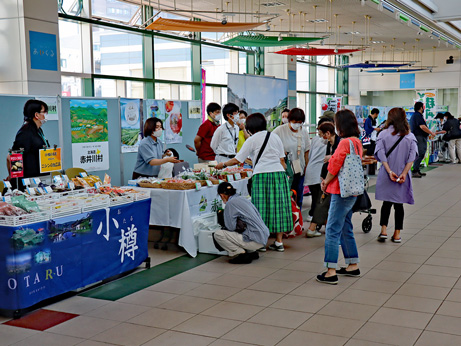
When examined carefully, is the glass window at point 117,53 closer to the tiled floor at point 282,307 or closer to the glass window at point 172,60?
the glass window at point 172,60

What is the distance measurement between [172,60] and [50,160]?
7790 mm

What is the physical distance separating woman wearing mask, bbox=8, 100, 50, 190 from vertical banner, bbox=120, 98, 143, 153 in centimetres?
169

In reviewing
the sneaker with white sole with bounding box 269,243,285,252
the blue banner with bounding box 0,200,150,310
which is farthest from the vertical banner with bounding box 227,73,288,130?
the blue banner with bounding box 0,200,150,310

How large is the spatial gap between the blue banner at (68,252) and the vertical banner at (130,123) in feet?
7.92

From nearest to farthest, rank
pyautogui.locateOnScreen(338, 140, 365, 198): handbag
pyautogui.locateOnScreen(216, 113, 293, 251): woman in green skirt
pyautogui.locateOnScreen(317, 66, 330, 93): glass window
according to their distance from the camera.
→ pyautogui.locateOnScreen(338, 140, 365, 198): handbag → pyautogui.locateOnScreen(216, 113, 293, 251): woman in green skirt → pyautogui.locateOnScreen(317, 66, 330, 93): glass window

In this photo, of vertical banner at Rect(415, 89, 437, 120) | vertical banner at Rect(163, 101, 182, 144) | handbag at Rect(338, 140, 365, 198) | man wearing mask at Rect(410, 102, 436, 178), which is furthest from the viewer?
vertical banner at Rect(415, 89, 437, 120)

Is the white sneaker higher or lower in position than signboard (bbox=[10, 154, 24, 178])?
lower

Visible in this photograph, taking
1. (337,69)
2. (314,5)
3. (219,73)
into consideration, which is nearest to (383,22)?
(314,5)

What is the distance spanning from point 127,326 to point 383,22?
13.2 meters

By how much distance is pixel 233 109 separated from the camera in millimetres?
7164

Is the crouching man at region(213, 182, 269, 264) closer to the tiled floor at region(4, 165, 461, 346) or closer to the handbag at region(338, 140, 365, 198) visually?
the tiled floor at region(4, 165, 461, 346)

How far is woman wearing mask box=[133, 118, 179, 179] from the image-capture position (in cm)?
611

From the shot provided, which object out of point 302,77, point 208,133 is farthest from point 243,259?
point 302,77

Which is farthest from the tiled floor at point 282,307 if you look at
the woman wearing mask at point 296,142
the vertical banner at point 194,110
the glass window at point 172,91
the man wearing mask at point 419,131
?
the glass window at point 172,91
